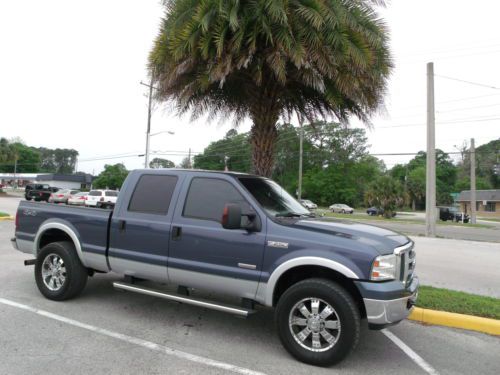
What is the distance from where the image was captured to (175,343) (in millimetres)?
4590

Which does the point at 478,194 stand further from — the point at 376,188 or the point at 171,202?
the point at 171,202

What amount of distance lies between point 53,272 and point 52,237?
2.11 ft

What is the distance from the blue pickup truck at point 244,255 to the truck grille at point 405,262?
0.02m

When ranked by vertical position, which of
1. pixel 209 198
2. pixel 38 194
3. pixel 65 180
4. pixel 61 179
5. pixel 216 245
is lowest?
pixel 216 245

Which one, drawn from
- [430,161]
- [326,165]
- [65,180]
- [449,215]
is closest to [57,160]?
[65,180]

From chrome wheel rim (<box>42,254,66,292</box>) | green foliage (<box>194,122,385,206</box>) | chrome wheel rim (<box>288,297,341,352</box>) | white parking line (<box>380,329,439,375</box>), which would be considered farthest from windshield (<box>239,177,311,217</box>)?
green foliage (<box>194,122,385,206</box>)

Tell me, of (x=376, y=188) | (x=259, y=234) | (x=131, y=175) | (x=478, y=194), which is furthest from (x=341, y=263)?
(x=478, y=194)

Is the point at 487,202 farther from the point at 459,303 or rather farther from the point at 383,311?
the point at 383,311

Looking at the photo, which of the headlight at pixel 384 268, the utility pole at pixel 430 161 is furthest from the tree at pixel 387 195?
the headlight at pixel 384 268

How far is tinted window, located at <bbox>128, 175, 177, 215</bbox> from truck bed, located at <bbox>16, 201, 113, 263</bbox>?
0.47 m

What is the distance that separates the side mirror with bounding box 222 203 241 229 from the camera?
4.37 m

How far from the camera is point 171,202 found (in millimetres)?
5242

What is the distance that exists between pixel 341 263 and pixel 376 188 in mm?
40761

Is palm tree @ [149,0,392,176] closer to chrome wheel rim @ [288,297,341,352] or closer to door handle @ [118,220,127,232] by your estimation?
door handle @ [118,220,127,232]
